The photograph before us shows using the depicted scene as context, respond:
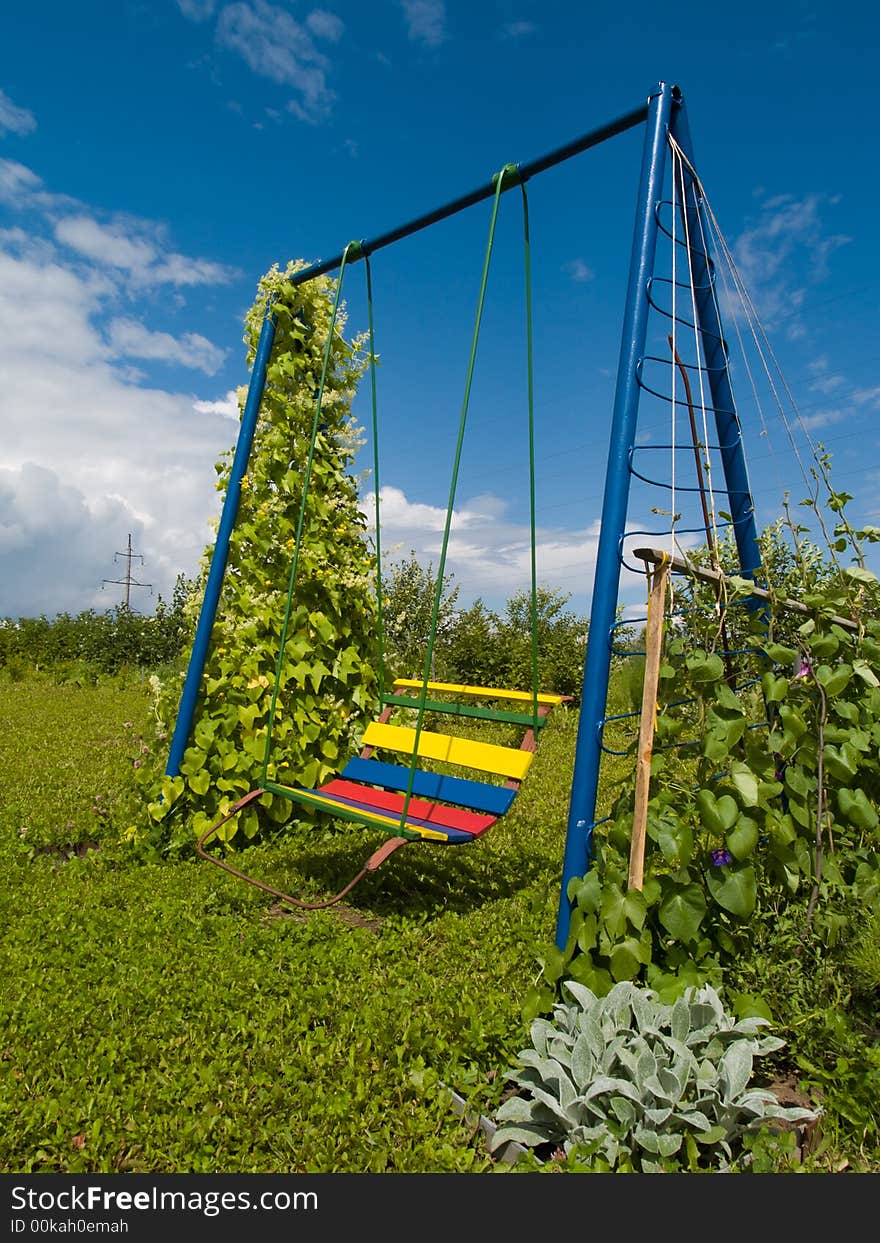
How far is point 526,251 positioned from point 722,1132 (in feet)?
10.4

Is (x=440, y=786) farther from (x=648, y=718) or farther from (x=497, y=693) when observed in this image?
(x=648, y=718)

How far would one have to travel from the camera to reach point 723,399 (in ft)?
10.3

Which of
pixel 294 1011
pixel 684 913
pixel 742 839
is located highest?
pixel 742 839

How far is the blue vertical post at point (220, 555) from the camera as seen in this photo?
Result: 4.43 meters

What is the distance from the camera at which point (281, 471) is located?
459cm

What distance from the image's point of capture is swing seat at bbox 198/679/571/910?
3273 mm

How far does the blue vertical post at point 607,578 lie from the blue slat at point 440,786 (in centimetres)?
94

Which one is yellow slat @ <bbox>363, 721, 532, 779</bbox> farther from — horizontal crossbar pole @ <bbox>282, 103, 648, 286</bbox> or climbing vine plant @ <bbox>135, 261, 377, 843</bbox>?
horizontal crossbar pole @ <bbox>282, 103, 648, 286</bbox>

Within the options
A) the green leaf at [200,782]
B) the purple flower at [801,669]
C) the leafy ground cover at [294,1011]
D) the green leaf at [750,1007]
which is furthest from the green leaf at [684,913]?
the green leaf at [200,782]

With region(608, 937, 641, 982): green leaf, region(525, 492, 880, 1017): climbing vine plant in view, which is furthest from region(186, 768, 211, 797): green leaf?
region(608, 937, 641, 982): green leaf

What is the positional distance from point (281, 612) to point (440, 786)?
149 cm

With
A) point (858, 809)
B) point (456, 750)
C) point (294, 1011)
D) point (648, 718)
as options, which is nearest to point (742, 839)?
point (648, 718)

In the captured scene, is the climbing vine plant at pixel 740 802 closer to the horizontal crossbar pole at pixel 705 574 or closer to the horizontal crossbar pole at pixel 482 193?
the horizontal crossbar pole at pixel 705 574

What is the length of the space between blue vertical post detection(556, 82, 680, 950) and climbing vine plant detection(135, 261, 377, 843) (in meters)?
2.32
